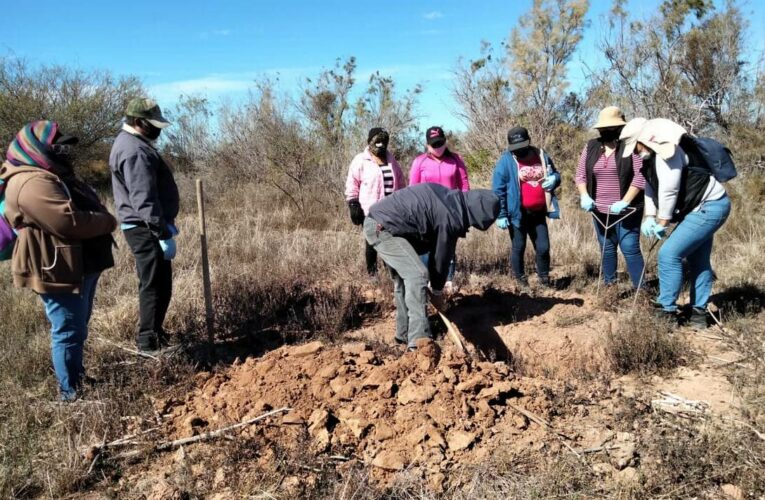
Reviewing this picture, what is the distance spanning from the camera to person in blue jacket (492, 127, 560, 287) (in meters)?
5.18

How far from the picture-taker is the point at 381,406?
10.5ft

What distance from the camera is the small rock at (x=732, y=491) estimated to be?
242 cm

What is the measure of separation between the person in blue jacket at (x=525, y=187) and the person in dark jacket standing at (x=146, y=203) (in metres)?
3.00

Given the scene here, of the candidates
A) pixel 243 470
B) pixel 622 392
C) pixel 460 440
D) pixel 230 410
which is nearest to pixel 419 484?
pixel 460 440

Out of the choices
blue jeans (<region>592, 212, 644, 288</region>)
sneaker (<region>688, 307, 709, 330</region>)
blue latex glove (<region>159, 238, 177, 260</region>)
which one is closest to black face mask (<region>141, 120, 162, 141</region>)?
blue latex glove (<region>159, 238, 177, 260</region>)

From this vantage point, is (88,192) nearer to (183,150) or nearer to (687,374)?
(687,374)

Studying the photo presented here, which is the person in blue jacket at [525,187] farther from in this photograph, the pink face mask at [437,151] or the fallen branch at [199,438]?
the fallen branch at [199,438]

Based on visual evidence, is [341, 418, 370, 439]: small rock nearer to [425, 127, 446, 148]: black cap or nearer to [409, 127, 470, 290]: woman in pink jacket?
[409, 127, 470, 290]: woman in pink jacket

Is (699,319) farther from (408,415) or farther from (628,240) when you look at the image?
(408,415)

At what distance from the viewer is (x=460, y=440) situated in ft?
9.57

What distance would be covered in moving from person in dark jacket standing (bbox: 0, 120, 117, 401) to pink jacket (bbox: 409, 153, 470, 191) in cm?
293

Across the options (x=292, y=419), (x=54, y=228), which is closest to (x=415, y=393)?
(x=292, y=419)

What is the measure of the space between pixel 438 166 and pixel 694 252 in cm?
235

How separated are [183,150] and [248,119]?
757 cm
